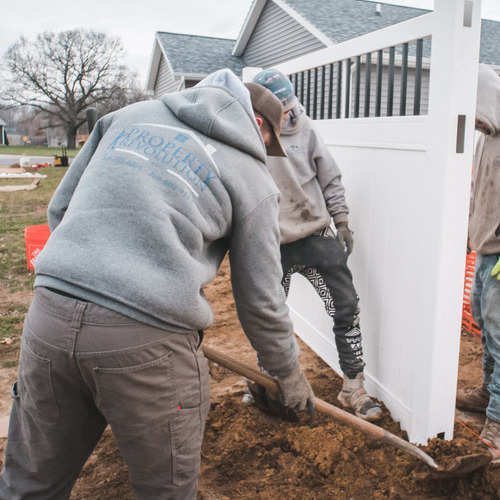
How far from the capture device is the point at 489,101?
302 centimetres

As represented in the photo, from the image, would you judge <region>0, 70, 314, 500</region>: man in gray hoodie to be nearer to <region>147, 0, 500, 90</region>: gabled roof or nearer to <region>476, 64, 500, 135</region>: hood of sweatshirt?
<region>476, 64, 500, 135</region>: hood of sweatshirt

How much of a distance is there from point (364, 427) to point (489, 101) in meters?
1.94

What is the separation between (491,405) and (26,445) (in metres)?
2.63

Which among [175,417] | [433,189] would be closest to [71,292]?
[175,417]

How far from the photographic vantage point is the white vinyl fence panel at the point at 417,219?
2.66m

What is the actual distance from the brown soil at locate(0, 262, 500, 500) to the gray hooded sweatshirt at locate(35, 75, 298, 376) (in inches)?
44.6

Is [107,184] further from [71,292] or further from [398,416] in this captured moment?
[398,416]

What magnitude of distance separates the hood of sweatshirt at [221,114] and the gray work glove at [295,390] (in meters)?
0.95

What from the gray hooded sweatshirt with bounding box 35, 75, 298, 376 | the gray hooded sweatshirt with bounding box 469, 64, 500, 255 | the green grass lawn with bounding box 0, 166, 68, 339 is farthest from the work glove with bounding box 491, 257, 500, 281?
the green grass lawn with bounding box 0, 166, 68, 339

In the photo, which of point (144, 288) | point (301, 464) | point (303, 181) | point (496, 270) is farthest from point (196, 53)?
point (144, 288)

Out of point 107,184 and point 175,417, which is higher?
point 107,184

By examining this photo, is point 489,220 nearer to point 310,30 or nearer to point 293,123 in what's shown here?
point 293,123

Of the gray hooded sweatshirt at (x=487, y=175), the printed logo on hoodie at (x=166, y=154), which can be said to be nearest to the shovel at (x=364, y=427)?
the printed logo on hoodie at (x=166, y=154)

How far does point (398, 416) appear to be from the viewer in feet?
11.0
